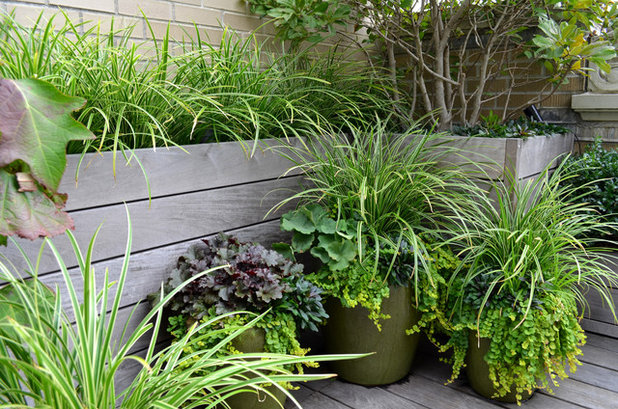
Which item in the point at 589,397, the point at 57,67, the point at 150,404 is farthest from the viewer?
the point at 589,397

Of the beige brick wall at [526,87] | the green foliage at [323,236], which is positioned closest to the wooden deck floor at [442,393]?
the green foliage at [323,236]

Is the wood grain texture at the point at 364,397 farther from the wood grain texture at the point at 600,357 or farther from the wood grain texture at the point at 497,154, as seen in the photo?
the wood grain texture at the point at 497,154

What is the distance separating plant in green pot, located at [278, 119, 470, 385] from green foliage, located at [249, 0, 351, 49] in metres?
0.72

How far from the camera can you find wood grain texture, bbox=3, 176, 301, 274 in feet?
4.77

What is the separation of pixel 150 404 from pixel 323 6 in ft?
6.18

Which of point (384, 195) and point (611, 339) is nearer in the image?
point (384, 195)

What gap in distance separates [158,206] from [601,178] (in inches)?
76.8

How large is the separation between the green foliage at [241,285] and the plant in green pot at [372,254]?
15 centimetres

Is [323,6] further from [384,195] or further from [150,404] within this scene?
[150,404]

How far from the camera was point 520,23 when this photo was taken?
2.60m

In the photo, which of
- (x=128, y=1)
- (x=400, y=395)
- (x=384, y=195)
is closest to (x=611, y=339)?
(x=400, y=395)

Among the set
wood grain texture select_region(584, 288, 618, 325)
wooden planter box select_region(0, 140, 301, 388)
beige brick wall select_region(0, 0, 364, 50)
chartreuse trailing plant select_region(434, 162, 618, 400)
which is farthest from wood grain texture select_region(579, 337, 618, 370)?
beige brick wall select_region(0, 0, 364, 50)

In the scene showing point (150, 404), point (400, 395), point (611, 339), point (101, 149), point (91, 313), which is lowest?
point (400, 395)

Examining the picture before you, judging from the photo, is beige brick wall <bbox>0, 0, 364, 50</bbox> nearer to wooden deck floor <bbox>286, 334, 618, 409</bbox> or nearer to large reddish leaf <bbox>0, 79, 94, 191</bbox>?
large reddish leaf <bbox>0, 79, 94, 191</bbox>
